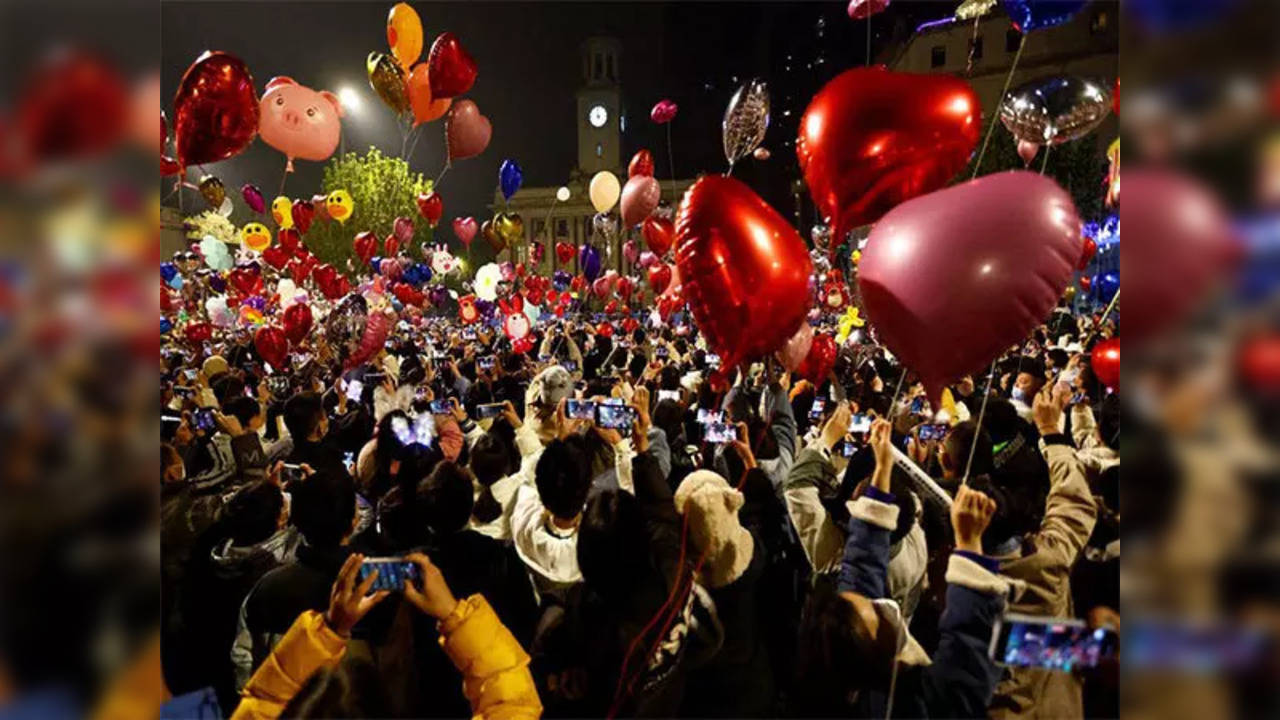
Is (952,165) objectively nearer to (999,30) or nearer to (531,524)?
(531,524)

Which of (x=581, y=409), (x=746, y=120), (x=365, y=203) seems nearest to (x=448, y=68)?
(x=746, y=120)

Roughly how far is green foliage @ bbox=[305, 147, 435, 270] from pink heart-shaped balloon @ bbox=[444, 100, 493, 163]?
1140 inches

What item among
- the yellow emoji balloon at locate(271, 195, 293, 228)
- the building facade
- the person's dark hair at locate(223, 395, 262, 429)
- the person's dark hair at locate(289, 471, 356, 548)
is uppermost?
the building facade

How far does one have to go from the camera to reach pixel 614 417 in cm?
362

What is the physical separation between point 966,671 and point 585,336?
49.4ft

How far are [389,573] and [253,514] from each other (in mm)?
1049

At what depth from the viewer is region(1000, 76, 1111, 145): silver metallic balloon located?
12.5 feet

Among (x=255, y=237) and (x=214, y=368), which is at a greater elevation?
(x=255, y=237)

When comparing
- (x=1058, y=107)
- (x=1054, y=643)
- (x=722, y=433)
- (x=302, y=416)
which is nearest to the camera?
(x=1054, y=643)

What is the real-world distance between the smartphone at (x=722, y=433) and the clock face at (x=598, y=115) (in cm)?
6301

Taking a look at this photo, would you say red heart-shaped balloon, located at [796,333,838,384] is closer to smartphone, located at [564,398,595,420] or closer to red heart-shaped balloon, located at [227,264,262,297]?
smartphone, located at [564,398,595,420]

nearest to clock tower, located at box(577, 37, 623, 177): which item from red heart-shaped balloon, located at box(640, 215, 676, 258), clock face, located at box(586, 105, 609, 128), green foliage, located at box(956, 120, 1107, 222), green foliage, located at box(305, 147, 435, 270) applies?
clock face, located at box(586, 105, 609, 128)

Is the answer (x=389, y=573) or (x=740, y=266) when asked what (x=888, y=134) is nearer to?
(x=740, y=266)

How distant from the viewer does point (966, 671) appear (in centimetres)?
Answer: 185
